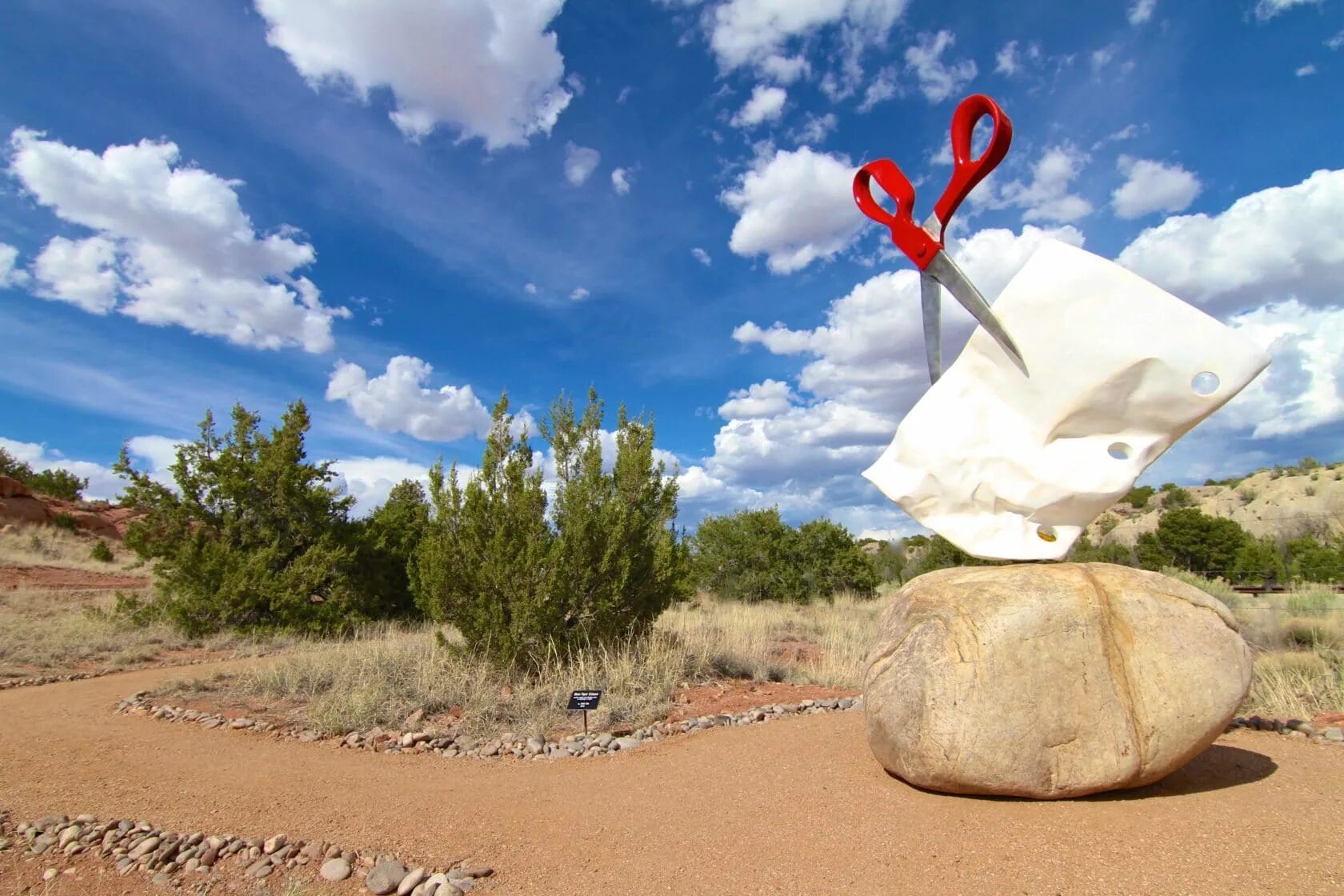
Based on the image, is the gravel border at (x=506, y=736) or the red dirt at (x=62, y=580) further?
the red dirt at (x=62, y=580)

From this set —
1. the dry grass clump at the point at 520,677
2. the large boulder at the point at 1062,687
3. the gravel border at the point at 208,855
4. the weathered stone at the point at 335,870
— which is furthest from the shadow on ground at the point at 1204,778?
the dry grass clump at the point at 520,677

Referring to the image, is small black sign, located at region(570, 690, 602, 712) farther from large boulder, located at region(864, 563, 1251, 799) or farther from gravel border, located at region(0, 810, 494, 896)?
large boulder, located at region(864, 563, 1251, 799)

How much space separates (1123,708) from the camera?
453 cm

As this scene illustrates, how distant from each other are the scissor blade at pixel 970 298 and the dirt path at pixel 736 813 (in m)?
2.93

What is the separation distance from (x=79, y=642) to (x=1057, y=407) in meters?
16.1

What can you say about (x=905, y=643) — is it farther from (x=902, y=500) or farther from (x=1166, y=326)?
(x=1166, y=326)

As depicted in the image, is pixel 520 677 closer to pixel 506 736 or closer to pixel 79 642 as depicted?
pixel 506 736

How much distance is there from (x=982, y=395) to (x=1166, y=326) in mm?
1181

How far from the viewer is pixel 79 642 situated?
13.5 meters

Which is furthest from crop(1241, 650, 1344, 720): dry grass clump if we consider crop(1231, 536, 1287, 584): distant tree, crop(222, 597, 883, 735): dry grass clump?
crop(1231, 536, 1287, 584): distant tree

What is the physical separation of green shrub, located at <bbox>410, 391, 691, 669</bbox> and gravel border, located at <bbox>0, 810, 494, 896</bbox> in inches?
196

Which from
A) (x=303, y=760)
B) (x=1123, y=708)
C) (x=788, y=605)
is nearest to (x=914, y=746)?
(x=1123, y=708)

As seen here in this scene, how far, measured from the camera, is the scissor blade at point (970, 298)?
5191mm

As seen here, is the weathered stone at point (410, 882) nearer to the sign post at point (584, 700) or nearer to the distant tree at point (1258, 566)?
the sign post at point (584, 700)
